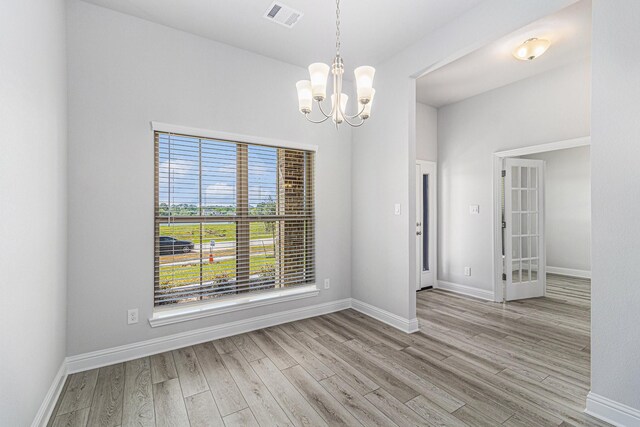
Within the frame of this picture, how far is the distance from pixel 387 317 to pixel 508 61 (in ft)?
10.8

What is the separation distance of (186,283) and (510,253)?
4.17m

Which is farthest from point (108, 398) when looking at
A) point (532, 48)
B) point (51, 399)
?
point (532, 48)

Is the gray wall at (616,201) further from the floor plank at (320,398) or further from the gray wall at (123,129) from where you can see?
the gray wall at (123,129)

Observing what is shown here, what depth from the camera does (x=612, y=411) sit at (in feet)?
5.69

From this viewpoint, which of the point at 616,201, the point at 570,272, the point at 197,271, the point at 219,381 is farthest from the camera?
the point at 570,272

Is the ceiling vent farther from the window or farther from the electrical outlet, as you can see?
Result: the electrical outlet

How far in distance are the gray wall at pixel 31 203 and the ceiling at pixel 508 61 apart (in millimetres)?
3728

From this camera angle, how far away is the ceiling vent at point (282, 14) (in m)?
2.46

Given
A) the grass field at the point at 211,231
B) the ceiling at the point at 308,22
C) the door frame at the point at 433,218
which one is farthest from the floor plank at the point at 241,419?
the door frame at the point at 433,218

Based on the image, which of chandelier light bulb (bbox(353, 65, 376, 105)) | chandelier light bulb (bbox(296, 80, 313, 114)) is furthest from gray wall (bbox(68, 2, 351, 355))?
chandelier light bulb (bbox(353, 65, 376, 105))

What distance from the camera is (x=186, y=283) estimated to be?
9.26 ft

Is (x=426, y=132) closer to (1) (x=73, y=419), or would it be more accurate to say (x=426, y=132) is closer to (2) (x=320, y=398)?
(2) (x=320, y=398)

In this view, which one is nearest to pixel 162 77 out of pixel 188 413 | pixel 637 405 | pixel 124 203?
pixel 124 203

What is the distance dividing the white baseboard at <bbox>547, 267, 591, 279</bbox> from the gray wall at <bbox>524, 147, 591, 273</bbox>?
1.7 inches
